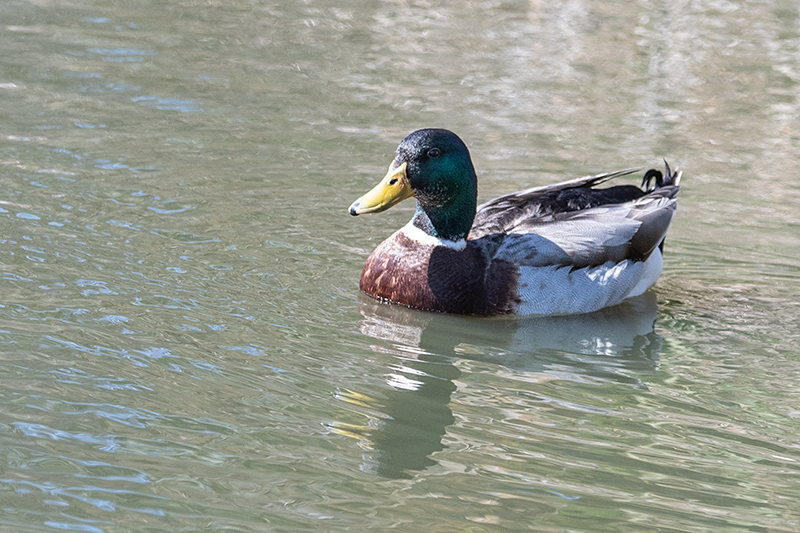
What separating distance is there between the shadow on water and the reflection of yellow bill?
652mm

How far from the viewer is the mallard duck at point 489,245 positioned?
22.6 feet

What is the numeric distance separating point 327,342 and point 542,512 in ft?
6.71

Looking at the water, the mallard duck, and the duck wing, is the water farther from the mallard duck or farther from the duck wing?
the duck wing

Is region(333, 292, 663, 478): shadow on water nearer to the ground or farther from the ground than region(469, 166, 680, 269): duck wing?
nearer to the ground

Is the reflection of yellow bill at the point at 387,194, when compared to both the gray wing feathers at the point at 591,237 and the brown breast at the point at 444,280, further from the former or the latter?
the gray wing feathers at the point at 591,237

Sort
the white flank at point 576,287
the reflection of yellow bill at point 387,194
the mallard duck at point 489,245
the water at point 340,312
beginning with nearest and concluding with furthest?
the water at point 340,312 < the reflection of yellow bill at point 387,194 < the mallard duck at point 489,245 < the white flank at point 576,287

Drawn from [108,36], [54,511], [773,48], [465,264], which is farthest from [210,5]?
[54,511]

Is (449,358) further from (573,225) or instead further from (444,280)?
(573,225)

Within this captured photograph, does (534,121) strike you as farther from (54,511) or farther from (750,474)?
(54,511)

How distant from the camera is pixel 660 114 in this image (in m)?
11.7

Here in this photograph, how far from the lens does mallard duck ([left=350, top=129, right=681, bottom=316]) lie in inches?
271

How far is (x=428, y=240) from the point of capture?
23.4ft

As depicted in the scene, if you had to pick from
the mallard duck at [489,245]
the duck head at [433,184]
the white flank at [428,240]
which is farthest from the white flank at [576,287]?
the duck head at [433,184]

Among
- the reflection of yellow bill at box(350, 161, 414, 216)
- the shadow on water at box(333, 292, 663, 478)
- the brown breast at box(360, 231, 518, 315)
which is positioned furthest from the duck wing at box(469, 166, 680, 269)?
the reflection of yellow bill at box(350, 161, 414, 216)
